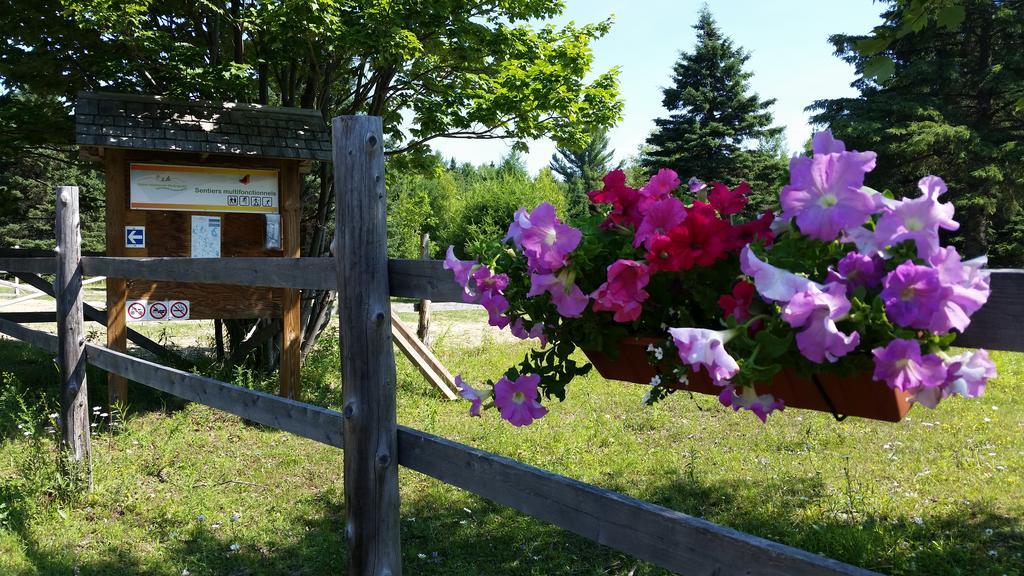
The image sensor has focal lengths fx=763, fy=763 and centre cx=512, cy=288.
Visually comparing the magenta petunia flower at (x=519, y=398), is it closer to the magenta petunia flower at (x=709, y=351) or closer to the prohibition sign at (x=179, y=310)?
the magenta petunia flower at (x=709, y=351)

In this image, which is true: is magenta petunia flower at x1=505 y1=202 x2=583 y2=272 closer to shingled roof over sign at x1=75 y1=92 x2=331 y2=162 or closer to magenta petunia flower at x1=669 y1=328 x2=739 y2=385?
magenta petunia flower at x1=669 y1=328 x2=739 y2=385

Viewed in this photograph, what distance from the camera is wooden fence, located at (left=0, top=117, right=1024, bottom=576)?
145 cm

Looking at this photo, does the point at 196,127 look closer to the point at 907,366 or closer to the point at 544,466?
the point at 544,466

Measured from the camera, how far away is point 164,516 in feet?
14.4

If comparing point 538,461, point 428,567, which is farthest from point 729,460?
point 428,567

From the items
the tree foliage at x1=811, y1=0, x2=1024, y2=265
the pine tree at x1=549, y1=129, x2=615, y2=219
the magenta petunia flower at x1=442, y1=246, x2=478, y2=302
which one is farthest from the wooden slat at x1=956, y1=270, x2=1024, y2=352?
the pine tree at x1=549, y1=129, x2=615, y2=219

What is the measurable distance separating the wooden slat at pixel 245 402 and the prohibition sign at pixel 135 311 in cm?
194

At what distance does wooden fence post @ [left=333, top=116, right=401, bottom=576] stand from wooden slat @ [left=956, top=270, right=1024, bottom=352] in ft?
5.32

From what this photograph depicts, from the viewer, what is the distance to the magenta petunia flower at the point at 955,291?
3.29 ft

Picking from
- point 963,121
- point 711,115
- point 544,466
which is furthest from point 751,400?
point 711,115

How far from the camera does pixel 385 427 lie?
240cm

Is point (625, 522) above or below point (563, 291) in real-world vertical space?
below

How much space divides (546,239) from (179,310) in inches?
218

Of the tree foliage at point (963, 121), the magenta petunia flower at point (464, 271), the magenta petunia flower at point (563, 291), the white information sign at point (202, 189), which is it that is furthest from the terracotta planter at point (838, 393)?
the tree foliage at point (963, 121)
